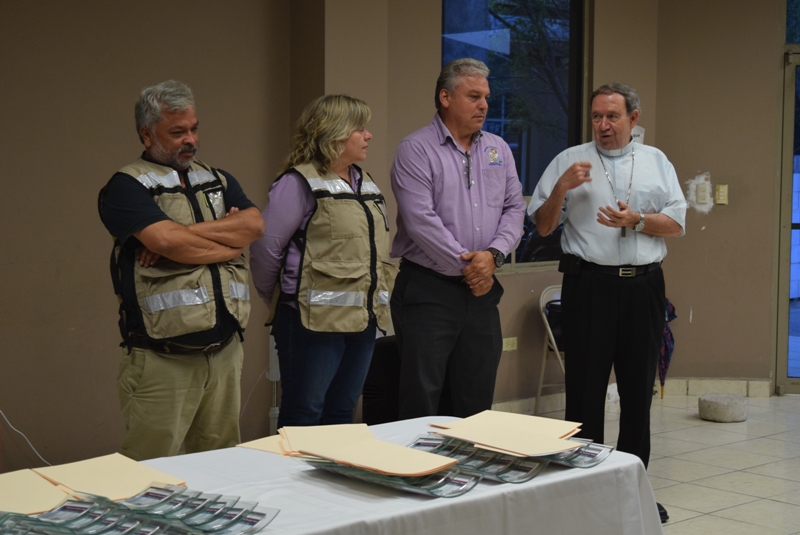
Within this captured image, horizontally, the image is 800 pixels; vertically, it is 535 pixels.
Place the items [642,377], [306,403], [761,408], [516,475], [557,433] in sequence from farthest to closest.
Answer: [761,408] → [642,377] → [306,403] → [557,433] → [516,475]

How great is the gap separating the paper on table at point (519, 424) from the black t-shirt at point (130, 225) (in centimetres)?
88

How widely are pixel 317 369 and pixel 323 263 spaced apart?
1.16 feet

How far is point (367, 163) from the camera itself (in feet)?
14.5

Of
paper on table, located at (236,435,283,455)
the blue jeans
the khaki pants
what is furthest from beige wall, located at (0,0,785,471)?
paper on table, located at (236,435,283,455)

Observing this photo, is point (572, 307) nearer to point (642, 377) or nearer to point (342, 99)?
point (642, 377)

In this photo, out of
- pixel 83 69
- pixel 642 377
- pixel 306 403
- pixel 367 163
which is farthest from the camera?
pixel 367 163

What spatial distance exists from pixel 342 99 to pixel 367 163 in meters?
1.36

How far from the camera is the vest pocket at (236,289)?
2.56 m

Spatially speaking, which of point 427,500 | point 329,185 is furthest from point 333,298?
point 427,500

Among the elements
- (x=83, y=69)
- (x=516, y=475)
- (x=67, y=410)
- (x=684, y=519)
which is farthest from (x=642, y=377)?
(x=83, y=69)

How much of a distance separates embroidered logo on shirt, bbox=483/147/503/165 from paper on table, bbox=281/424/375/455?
1771mm

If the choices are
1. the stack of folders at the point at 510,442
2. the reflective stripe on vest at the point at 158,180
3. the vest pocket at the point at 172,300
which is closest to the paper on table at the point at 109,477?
the stack of folders at the point at 510,442

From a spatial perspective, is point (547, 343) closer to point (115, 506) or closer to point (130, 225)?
point (130, 225)

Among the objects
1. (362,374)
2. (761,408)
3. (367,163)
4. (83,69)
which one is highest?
(83,69)
